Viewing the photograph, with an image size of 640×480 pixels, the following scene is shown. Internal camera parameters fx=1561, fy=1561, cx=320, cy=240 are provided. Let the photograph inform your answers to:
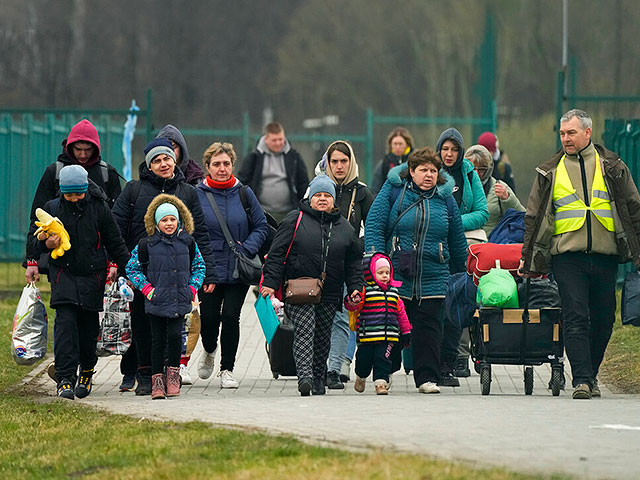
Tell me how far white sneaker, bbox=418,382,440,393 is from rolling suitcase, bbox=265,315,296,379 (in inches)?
43.7

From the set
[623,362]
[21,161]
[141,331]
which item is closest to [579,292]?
[623,362]

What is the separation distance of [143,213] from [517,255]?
8.22 ft

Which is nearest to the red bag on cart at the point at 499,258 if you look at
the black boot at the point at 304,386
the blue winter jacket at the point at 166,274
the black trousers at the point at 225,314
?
the black boot at the point at 304,386

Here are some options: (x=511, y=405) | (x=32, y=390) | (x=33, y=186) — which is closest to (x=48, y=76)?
(x=33, y=186)

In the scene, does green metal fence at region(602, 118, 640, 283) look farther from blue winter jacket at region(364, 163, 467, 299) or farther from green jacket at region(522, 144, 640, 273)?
green jacket at region(522, 144, 640, 273)

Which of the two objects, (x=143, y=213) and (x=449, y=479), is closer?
(x=449, y=479)

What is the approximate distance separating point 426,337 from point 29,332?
2611mm

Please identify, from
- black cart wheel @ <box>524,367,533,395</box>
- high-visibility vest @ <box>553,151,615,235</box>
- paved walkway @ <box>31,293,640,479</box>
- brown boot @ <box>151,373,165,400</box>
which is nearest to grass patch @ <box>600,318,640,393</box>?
paved walkway @ <box>31,293,640,479</box>

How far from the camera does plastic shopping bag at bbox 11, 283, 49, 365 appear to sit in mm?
10102

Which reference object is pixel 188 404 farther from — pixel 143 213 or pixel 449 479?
pixel 449 479

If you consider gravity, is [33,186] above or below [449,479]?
above

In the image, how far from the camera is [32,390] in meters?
10.6

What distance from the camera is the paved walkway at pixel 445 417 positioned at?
7.01m

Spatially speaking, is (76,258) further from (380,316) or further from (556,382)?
(556,382)
